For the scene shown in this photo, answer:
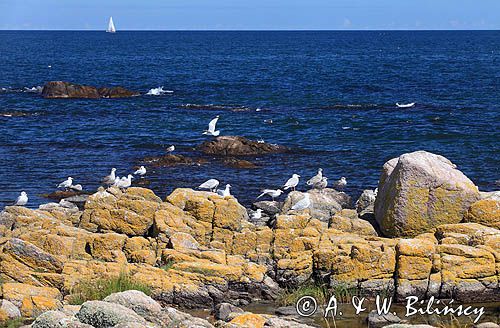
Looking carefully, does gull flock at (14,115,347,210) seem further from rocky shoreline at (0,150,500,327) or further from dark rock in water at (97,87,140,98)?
dark rock in water at (97,87,140,98)

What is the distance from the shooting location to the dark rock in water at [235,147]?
1245 inches

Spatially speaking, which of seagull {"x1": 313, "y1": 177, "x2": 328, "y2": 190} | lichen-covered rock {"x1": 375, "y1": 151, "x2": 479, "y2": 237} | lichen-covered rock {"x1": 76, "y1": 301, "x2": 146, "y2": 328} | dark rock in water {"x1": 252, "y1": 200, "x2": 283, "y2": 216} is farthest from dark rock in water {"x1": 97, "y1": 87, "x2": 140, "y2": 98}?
lichen-covered rock {"x1": 76, "y1": 301, "x2": 146, "y2": 328}

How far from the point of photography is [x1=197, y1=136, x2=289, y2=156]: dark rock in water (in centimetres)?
3162

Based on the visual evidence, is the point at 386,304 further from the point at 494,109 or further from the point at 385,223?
the point at 494,109

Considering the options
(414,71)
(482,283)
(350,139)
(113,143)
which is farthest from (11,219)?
(414,71)

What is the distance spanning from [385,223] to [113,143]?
2021 centimetres

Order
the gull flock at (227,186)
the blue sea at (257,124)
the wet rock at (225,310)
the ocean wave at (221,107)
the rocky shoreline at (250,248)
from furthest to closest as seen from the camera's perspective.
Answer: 1. the ocean wave at (221,107)
2. the blue sea at (257,124)
3. the gull flock at (227,186)
4. the rocky shoreline at (250,248)
5. the wet rock at (225,310)

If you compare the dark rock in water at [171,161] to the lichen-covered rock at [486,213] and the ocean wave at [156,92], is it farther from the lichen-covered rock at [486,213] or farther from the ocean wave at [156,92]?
the ocean wave at [156,92]

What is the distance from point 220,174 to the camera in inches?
1105

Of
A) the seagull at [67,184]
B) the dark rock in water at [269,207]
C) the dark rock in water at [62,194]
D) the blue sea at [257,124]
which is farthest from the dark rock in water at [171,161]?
the dark rock in water at [269,207]

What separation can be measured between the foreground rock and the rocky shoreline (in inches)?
1473

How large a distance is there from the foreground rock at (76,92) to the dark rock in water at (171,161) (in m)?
24.9

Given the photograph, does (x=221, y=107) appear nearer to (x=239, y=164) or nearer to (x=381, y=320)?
(x=239, y=164)

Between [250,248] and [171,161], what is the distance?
14978mm
